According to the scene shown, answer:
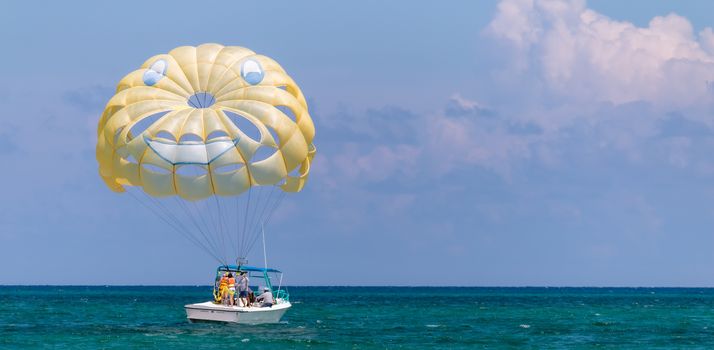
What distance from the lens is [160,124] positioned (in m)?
44.5

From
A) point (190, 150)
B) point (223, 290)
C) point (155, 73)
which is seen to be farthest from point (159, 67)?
point (223, 290)

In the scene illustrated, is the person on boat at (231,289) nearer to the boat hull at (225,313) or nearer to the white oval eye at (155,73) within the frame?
the boat hull at (225,313)

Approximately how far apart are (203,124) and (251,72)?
10.8 ft

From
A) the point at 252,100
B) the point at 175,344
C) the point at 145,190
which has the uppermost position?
the point at 252,100

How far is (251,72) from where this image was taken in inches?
1828

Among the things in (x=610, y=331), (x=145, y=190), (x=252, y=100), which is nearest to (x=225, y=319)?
(x=145, y=190)

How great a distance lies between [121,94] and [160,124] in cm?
269

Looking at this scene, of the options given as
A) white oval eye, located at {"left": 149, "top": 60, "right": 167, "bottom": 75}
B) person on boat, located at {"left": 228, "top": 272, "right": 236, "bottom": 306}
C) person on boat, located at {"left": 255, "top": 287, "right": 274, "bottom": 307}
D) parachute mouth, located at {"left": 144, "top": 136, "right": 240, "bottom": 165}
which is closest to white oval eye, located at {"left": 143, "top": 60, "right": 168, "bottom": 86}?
white oval eye, located at {"left": 149, "top": 60, "right": 167, "bottom": 75}

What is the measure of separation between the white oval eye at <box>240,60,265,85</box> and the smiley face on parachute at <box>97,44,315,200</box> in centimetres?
4

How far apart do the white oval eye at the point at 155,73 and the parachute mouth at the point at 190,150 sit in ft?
9.85

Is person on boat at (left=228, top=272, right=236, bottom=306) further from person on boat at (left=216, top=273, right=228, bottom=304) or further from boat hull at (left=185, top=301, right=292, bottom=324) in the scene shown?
boat hull at (left=185, top=301, right=292, bottom=324)

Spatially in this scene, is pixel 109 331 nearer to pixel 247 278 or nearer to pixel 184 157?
pixel 247 278

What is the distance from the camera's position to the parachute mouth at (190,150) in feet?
145

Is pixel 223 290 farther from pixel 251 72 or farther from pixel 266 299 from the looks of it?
pixel 251 72
